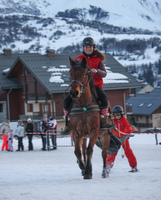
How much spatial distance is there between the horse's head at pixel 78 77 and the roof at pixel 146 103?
252ft

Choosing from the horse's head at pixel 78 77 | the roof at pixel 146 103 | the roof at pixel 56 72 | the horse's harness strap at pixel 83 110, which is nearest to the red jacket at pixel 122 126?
the horse's harness strap at pixel 83 110

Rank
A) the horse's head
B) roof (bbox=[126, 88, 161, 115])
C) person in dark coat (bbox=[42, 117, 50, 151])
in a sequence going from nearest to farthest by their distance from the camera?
the horse's head → person in dark coat (bbox=[42, 117, 50, 151]) → roof (bbox=[126, 88, 161, 115])

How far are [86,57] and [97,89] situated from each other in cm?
83

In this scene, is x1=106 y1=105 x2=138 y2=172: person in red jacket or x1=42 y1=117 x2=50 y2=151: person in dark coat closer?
x1=106 y1=105 x2=138 y2=172: person in red jacket

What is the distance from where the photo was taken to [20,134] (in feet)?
77.9

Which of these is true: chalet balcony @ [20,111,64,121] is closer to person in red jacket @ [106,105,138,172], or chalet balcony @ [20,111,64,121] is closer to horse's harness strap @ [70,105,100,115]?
person in red jacket @ [106,105,138,172]

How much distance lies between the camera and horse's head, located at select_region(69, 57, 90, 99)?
9.62 metres

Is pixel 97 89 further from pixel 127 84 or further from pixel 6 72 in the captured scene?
pixel 6 72

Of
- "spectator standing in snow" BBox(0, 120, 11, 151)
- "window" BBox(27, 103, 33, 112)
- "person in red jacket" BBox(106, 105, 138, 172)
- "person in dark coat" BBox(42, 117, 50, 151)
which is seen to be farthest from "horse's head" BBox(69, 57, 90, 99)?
"window" BBox(27, 103, 33, 112)

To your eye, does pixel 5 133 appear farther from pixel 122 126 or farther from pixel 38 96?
pixel 38 96

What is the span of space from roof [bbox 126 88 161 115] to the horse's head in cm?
7684

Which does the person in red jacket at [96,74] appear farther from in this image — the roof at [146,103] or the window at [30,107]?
the roof at [146,103]

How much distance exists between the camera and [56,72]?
163 feet

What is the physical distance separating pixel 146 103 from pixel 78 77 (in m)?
81.5
